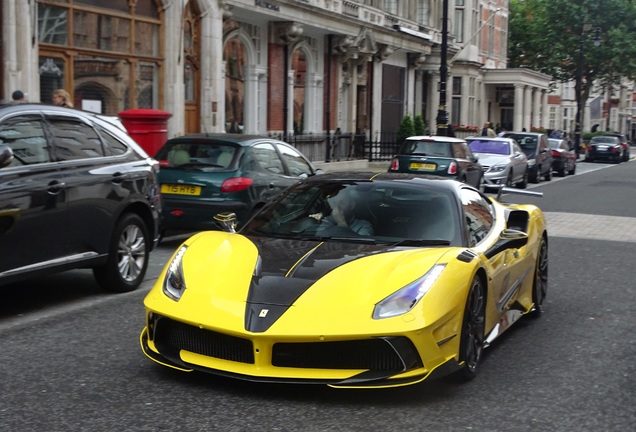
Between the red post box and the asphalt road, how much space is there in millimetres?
6522

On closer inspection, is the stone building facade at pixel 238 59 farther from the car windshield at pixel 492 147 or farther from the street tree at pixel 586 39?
the street tree at pixel 586 39

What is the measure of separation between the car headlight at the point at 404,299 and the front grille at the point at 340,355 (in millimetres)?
182

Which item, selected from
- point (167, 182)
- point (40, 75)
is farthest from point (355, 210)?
point (40, 75)

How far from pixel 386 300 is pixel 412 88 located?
3879 cm

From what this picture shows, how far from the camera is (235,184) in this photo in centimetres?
1132

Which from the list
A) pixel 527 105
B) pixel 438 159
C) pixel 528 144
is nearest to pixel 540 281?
pixel 438 159

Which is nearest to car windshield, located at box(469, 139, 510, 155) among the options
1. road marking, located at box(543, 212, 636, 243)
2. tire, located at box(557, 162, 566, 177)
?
road marking, located at box(543, 212, 636, 243)

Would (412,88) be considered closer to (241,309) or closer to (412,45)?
(412,45)

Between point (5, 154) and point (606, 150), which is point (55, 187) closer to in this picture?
point (5, 154)

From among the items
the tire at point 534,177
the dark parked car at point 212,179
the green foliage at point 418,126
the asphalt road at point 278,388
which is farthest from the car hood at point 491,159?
the asphalt road at point 278,388

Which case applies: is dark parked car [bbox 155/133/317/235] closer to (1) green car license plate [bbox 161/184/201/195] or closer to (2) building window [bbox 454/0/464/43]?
(1) green car license plate [bbox 161/184/201/195]

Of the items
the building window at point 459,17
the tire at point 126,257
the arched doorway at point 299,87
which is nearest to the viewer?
the tire at point 126,257

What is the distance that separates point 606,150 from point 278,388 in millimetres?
51928

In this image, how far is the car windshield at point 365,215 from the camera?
6.14m
